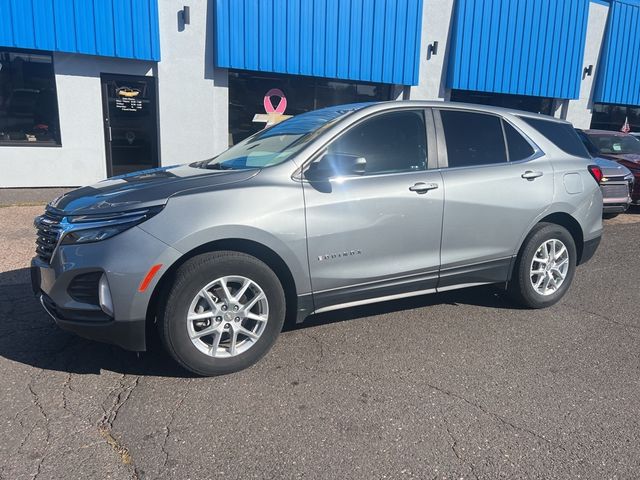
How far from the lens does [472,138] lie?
439cm

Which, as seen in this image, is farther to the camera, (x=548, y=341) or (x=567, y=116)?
(x=567, y=116)

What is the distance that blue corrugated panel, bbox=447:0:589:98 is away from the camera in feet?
46.4

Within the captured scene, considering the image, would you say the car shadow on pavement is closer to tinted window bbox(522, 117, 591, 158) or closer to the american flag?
tinted window bbox(522, 117, 591, 158)

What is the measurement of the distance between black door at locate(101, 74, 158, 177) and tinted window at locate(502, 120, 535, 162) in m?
8.49

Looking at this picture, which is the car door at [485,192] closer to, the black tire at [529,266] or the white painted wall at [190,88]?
the black tire at [529,266]

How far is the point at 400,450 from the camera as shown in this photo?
2678 mm

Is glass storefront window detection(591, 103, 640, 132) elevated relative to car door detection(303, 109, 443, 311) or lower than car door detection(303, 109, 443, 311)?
elevated

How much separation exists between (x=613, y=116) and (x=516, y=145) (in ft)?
54.5

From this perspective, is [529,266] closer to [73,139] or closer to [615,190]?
[615,190]

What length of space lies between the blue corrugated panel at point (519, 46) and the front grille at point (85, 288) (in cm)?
1296

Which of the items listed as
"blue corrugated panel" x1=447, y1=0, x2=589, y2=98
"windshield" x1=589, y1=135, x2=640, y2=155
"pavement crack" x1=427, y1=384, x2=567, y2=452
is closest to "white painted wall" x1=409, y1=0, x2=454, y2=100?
"blue corrugated panel" x1=447, y1=0, x2=589, y2=98

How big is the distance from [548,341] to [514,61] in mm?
12900

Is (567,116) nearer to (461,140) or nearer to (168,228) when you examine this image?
(461,140)

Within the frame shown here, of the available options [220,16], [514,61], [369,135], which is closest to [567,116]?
[514,61]
